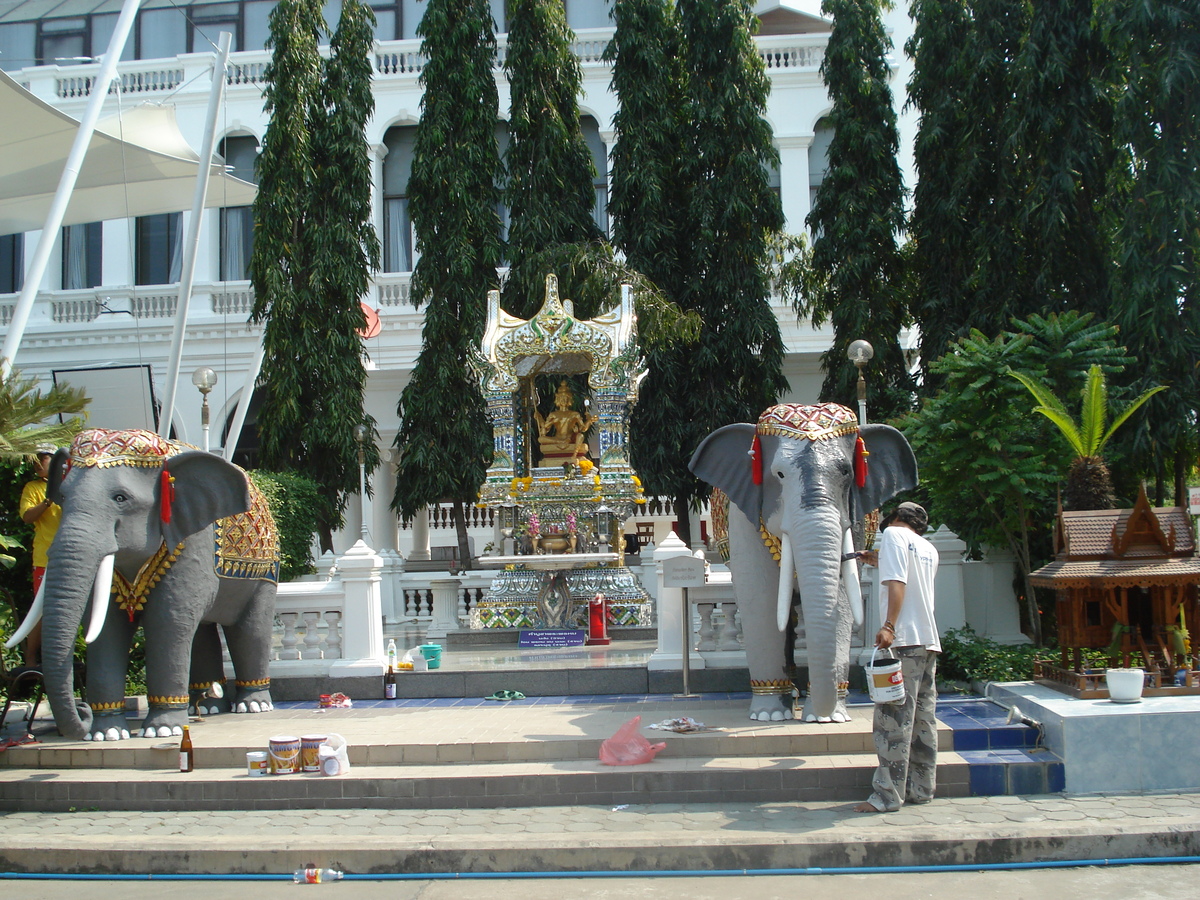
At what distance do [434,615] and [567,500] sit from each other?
2.24 m

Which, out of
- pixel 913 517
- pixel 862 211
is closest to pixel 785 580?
pixel 913 517

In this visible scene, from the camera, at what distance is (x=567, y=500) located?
13078 mm

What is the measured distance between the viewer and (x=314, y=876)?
553 cm

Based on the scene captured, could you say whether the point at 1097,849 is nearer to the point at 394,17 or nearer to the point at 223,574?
the point at 223,574

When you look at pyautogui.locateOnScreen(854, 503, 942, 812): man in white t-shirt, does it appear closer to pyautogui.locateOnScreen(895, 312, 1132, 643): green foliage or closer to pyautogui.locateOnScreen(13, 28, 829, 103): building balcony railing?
pyautogui.locateOnScreen(895, 312, 1132, 643): green foliage

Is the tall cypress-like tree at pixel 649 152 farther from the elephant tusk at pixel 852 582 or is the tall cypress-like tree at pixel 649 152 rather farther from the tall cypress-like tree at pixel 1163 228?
the elephant tusk at pixel 852 582

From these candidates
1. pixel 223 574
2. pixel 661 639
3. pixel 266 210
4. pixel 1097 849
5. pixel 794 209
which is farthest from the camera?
pixel 794 209

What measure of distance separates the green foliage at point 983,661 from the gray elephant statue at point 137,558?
18.0 feet

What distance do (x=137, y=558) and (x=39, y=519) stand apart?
3.34 ft

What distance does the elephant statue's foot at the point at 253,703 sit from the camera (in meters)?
8.72

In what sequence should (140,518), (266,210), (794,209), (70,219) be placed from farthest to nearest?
(794,209) → (70,219) → (266,210) → (140,518)

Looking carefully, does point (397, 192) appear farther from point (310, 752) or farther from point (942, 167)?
point (310, 752)

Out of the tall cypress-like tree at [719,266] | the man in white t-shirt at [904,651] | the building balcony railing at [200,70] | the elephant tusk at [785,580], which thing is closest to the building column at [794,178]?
the building balcony railing at [200,70]

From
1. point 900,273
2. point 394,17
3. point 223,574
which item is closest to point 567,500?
point 223,574
